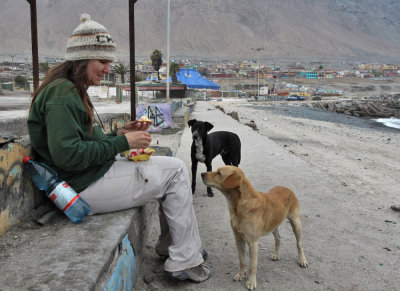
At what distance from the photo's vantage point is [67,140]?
2.52 m

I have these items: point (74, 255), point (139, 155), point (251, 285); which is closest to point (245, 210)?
point (251, 285)

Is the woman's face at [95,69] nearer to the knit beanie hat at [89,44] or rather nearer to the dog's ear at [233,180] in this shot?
the knit beanie hat at [89,44]

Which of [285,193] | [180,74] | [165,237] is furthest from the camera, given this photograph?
[180,74]

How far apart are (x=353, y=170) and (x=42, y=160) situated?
9.36m

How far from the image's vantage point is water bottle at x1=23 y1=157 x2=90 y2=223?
8.98 feet

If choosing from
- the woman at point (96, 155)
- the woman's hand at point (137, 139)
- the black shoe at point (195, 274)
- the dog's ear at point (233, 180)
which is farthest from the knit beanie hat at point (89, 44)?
the black shoe at point (195, 274)

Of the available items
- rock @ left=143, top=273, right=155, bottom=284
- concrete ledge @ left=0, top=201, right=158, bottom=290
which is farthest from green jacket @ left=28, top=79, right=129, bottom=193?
rock @ left=143, top=273, right=155, bottom=284

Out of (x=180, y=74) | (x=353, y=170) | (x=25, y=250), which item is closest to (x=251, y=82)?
(x=180, y=74)

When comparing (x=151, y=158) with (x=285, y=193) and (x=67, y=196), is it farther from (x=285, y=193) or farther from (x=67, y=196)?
(x=285, y=193)

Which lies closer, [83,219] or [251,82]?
[83,219]

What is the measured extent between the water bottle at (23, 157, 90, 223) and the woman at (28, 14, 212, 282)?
65 millimetres

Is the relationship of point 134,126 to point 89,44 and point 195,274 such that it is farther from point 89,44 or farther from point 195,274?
point 195,274

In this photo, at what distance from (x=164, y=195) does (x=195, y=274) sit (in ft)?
2.52

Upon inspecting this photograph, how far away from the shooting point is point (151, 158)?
312cm
